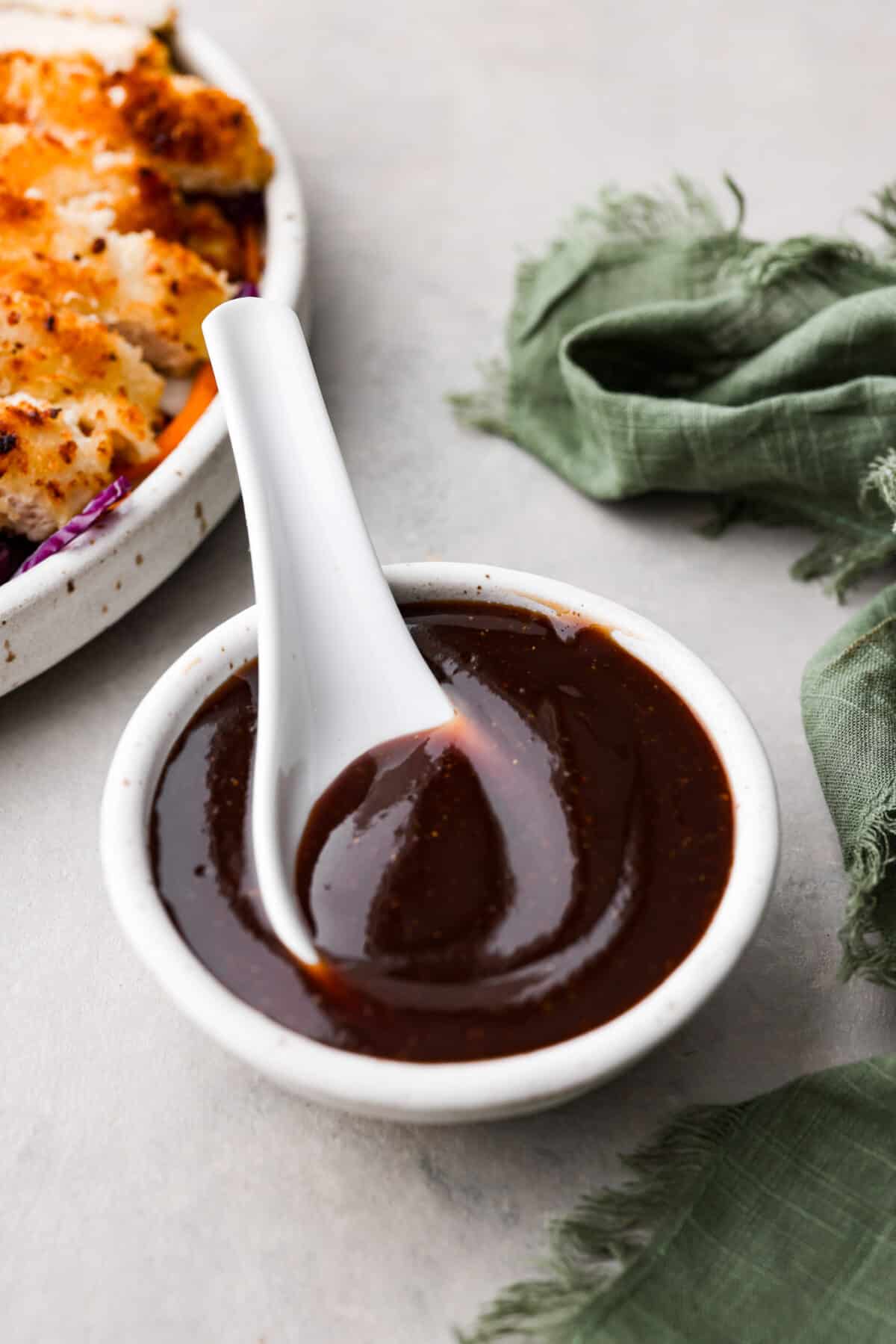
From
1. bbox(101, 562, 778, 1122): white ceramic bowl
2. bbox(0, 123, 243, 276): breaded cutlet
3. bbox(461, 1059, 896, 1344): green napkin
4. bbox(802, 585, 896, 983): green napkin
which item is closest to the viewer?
bbox(101, 562, 778, 1122): white ceramic bowl

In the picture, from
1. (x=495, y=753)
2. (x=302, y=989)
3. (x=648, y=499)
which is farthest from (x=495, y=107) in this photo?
(x=302, y=989)

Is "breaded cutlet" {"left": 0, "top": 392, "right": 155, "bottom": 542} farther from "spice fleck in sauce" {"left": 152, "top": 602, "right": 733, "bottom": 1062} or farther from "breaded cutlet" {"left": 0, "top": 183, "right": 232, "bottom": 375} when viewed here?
"spice fleck in sauce" {"left": 152, "top": 602, "right": 733, "bottom": 1062}

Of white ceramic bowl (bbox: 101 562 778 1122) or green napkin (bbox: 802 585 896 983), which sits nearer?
white ceramic bowl (bbox: 101 562 778 1122)

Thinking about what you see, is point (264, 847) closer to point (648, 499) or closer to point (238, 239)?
point (648, 499)

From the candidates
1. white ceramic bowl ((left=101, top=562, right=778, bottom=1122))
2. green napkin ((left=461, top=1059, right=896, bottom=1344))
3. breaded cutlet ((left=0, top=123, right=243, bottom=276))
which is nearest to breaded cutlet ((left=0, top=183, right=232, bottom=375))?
breaded cutlet ((left=0, top=123, right=243, bottom=276))

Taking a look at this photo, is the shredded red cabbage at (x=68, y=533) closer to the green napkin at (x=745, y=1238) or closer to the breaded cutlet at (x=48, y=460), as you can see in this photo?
the breaded cutlet at (x=48, y=460)

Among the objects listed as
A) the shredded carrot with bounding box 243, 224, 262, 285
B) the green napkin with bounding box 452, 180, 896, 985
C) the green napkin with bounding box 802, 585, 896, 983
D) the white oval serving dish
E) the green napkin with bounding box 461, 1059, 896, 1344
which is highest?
the shredded carrot with bounding box 243, 224, 262, 285

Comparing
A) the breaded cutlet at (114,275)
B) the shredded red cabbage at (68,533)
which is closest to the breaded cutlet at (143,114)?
the breaded cutlet at (114,275)
